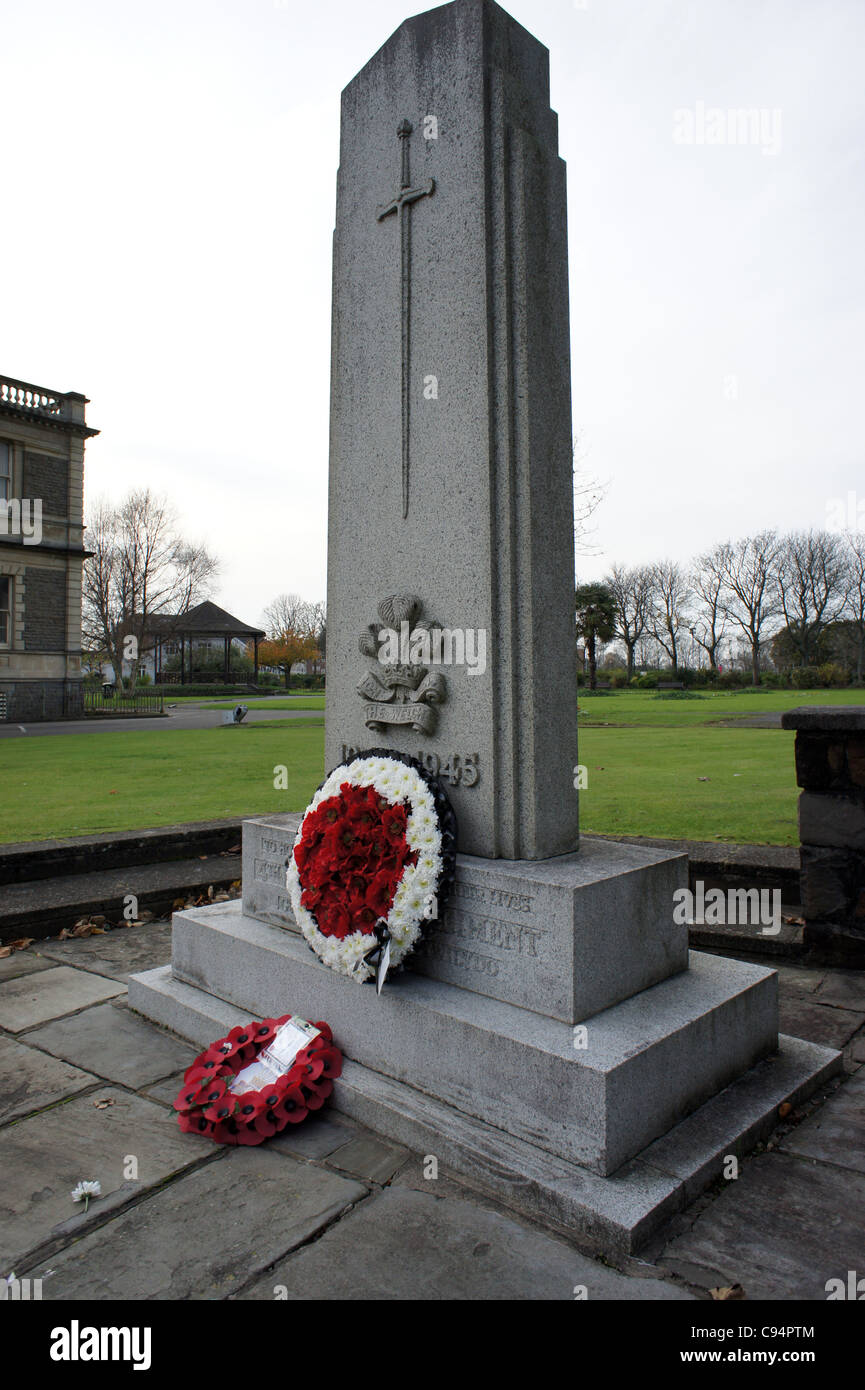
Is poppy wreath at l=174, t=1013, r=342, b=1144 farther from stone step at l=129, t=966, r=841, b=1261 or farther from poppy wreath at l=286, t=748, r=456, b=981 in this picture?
poppy wreath at l=286, t=748, r=456, b=981

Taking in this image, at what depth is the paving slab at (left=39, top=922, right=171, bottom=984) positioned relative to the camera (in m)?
4.63

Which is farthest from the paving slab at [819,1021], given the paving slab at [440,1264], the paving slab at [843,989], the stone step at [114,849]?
the stone step at [114,849]

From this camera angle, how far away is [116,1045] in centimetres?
357

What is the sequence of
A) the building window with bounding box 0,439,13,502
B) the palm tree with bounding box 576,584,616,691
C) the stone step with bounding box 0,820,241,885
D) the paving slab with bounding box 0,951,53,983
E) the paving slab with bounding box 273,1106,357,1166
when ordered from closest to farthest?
the paving slab with bounding box 273,1106,357,1166 < the paving slab with bounding box 0,951,53,983 < the stone step with bounding box 0,820,241,885 < the building window with bounding box 0,439,13,502 < the palm tree with bounding box 576,584,616,691

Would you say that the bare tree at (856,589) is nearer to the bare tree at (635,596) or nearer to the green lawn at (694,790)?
the bare tree at (635,596)

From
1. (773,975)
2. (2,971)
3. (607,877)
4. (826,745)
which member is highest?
(826,745)

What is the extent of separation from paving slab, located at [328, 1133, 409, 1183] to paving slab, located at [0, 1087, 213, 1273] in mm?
476

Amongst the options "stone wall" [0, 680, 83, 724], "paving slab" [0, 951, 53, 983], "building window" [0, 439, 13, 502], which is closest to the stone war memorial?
"paving slab" [0, 951, 53, 983]

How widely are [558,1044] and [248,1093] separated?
1.18m

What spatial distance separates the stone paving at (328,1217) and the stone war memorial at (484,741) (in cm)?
12
